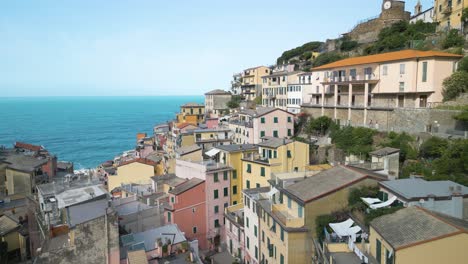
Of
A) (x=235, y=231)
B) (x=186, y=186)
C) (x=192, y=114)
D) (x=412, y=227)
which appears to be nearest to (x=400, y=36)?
(x=192, y=114)

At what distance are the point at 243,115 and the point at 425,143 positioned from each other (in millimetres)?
26646

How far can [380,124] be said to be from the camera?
3469 cm

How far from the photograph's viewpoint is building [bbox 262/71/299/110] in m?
52.5

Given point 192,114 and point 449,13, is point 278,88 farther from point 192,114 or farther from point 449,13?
point 449,13

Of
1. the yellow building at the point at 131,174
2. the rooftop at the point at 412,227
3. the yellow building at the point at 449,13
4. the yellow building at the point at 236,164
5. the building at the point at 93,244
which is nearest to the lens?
the rooftop at the point at 412,227

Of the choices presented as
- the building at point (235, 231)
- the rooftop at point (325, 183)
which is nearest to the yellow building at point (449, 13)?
the rooftop at point (325, 183)

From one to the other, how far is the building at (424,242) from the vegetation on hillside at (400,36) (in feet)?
124

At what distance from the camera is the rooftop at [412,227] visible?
37.1 ft

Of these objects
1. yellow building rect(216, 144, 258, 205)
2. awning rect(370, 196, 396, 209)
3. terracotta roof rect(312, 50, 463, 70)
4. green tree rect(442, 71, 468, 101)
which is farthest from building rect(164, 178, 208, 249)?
green tree rect(442, 71, 468, 101)

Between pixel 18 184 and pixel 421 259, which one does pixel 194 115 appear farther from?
pixel 421 259

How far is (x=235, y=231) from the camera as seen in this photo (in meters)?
27.8

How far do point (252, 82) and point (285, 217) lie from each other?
6229 centimetres

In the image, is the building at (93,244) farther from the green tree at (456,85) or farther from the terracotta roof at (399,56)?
the terracotta roof at (399,56)

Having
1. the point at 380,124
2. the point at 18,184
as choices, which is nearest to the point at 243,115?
the point at 380,124
